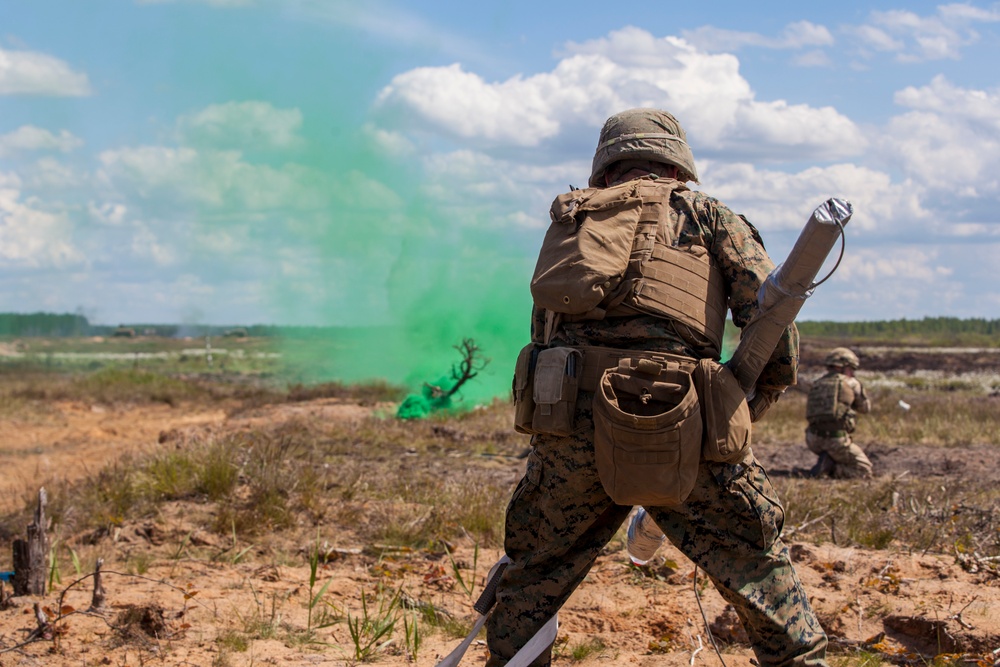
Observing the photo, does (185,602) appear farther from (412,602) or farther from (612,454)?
(612,454)

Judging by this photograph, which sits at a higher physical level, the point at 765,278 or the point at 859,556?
the point at 765,278

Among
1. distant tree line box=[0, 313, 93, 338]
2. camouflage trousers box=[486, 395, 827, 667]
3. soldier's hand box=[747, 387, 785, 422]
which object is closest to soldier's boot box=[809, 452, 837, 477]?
soldier's hand box=[747, 387, 785, 422]

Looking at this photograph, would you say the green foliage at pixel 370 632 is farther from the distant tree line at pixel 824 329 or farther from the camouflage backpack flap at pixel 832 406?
the distant tree line at pixel 824 329

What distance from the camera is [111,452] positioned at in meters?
12.1

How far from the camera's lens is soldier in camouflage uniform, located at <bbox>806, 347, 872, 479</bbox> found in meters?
9.31

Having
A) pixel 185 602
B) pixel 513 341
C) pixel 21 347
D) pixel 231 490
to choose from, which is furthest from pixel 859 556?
pixel 21 347

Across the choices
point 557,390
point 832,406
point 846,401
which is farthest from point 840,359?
point 557,390

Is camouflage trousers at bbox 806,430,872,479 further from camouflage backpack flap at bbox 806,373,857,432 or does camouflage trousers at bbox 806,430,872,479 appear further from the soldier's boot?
camouflage backpack flap at bbox 806,373,857,432

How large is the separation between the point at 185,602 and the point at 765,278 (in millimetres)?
3113

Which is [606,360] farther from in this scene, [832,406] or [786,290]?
[832,406]

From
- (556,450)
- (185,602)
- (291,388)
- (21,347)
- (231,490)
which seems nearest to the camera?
(556,450)

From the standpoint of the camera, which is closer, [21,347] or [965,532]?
[965,532]

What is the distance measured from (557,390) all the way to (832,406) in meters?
7.14

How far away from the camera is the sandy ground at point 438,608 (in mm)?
4129
